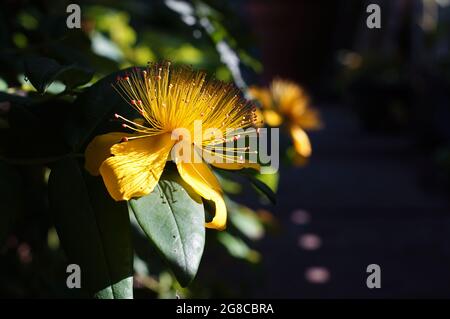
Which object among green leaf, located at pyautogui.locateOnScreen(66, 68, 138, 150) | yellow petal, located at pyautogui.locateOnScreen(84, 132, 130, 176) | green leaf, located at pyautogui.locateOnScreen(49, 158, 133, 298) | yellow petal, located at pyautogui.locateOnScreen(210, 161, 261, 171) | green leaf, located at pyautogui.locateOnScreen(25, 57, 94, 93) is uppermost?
green leaf, located at pyautogui.locateOnScreen(25, 57, 94, 93)

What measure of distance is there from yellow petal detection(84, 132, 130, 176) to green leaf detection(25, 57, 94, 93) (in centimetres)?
7

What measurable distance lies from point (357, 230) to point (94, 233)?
209 cm

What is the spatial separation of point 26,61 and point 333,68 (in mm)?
6530

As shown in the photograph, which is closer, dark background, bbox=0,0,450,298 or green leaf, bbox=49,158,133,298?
green leaf, bbox=49,158,133,298

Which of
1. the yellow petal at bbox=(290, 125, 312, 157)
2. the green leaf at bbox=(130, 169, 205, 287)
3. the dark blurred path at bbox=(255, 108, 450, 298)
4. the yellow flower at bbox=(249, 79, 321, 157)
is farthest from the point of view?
the dark blurred path at bbox=(255, 108, 450, 298)

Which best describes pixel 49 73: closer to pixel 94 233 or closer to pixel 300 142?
pixel 94 233

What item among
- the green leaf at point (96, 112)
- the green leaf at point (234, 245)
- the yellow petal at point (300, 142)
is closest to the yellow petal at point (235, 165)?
the green leaf at point (96, 112)

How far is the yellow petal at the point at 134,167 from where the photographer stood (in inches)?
22.6

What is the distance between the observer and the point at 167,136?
0.64m

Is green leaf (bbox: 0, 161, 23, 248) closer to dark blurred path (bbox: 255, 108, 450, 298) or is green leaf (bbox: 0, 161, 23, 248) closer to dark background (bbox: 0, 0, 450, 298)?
dark background (bbox: 0, 0, 450, 298)

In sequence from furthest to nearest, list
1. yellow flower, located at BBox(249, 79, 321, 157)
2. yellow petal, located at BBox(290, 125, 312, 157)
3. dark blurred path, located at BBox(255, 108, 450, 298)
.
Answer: dark blurred path, located at BBox(255, 108, 450, 298), yellow flower, located at BBox(249, 79, 321, 157), yellow petal, located at BBox(290, 125, 312, 157)

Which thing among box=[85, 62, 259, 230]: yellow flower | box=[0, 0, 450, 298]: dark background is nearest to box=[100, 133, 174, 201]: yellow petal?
box=[85, 62, 259, 230]: yellow flower

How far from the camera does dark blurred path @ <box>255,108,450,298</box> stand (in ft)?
6.43
